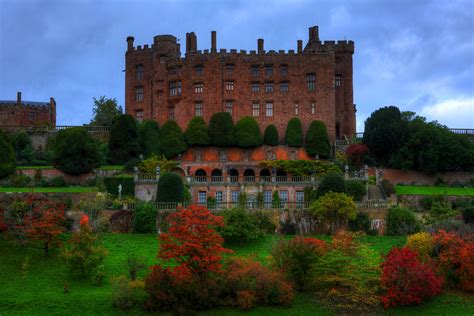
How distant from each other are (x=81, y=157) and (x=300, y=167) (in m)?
18.0

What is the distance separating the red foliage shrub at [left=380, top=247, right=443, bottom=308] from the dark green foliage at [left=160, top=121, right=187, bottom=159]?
30008 mm

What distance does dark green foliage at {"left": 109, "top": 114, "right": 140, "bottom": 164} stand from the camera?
5850 centimetres

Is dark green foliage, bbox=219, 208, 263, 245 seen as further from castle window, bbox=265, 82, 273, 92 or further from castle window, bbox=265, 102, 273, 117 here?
castle window, bbox=265, 82, 273, 92

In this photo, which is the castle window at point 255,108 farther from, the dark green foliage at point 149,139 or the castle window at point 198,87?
the dark green foliage at point 149,139

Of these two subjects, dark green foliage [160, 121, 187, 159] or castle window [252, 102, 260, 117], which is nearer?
dark green foliage [160, 121, 187, 159]

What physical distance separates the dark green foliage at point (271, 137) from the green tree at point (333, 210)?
18212 mm

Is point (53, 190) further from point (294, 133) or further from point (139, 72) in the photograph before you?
point (294, 133)

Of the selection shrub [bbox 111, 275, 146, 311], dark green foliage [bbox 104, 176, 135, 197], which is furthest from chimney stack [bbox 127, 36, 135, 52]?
shrub [bbox 111, 275, 146, 311]

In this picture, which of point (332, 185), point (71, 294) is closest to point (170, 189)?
point (332, 185)

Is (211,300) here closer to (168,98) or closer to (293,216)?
(293,216)

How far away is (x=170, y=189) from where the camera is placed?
46531 mm

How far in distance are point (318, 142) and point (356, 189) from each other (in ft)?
44.4

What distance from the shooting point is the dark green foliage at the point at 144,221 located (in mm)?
44438

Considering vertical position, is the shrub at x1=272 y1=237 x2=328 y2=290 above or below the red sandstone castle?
below
